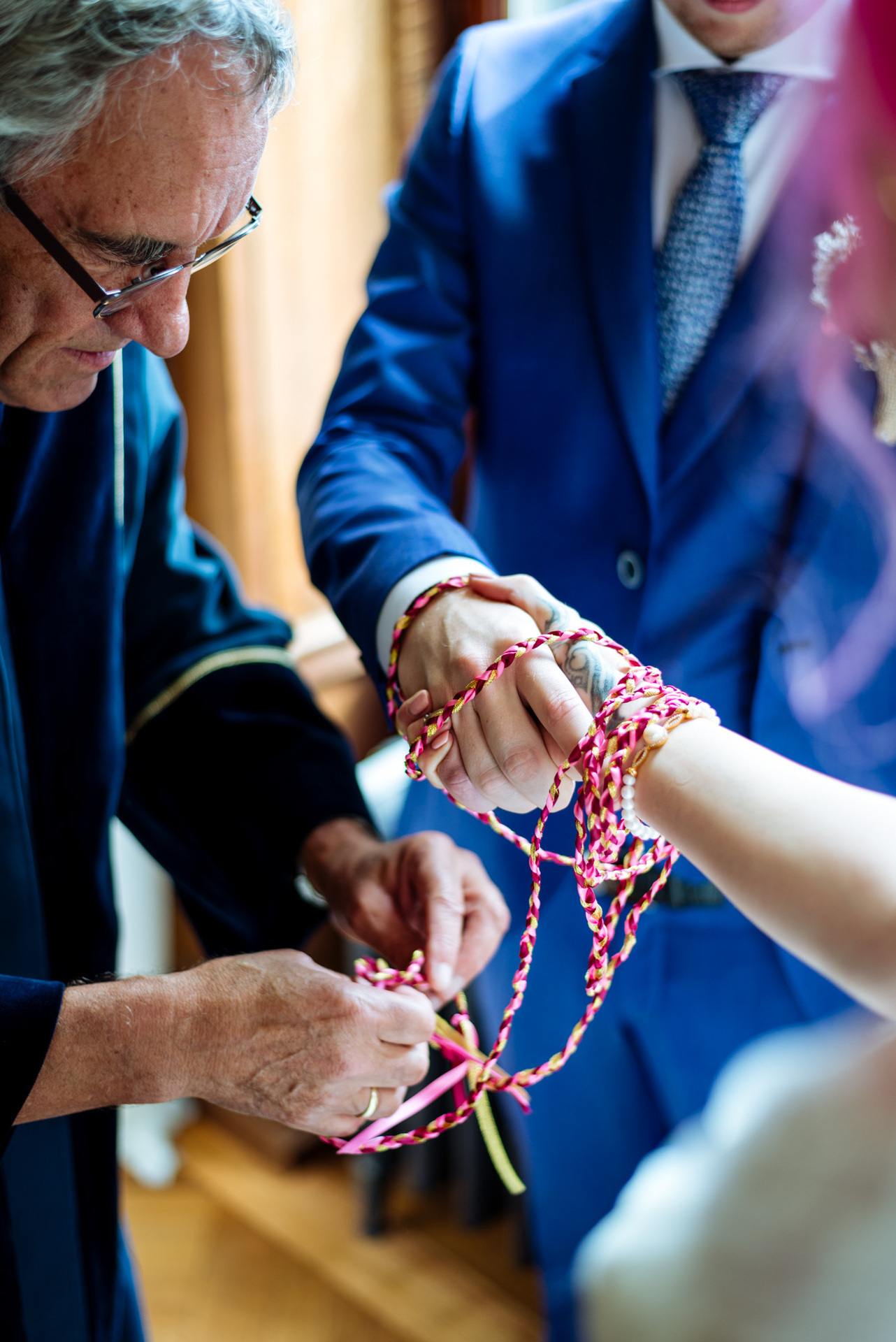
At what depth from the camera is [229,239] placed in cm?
82

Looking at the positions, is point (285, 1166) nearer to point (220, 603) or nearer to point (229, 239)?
point (220, 603)

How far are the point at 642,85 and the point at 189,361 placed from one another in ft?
3.93

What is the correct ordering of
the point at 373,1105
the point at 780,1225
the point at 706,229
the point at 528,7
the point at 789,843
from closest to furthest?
the point at 780,1225 < the point at 789,843 < the point at 373,1105 < the point at 706,229 < the point at 528,7

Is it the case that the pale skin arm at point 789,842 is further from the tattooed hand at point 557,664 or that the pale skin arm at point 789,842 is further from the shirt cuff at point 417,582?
the shirt cuff at point 417,582

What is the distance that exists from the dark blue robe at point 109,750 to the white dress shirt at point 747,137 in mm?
234

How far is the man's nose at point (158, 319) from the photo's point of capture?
31.6 inches

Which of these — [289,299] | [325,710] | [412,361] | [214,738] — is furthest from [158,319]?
[289,299]

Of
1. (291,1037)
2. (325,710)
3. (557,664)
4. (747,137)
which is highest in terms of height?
(747,137)

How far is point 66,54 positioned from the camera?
0.65 m

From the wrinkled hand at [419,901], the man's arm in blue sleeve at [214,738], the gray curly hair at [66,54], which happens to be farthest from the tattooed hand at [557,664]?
the gray curly hair at [66,54]

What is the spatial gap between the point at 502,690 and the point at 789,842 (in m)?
0.23

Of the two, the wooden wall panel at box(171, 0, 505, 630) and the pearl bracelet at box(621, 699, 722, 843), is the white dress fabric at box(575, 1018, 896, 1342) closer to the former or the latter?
the pearl bracelet at box(621, 699, 722, 843)

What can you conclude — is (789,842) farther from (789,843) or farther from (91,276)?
(91,276)

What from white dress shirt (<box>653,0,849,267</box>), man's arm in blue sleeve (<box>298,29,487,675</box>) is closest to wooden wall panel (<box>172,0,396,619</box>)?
man's arm in blue sleeve (<box>298,29,487,675</box>)
